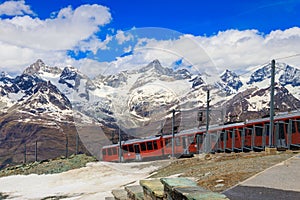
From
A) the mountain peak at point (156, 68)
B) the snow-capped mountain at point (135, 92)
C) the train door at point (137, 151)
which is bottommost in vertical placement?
the train door at point (137, 151)

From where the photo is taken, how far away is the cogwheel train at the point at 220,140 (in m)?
20.9

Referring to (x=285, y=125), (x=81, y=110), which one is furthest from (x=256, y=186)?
(x=285, y=125)

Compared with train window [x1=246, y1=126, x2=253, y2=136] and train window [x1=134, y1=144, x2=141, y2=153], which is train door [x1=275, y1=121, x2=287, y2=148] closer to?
train window [x1=246, y1=126, x2=253, y2=136]

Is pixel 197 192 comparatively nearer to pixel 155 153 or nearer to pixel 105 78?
pixel 105 78

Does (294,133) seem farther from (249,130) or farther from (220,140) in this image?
(220,140)

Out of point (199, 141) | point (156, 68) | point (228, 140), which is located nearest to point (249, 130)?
point (228, 140)

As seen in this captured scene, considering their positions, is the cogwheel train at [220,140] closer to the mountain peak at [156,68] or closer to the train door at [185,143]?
the train door at [185,143]

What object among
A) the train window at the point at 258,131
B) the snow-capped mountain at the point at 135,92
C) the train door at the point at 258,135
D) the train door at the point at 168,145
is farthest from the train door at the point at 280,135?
the train door at the point at 168,145

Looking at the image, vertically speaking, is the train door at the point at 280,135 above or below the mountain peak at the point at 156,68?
below

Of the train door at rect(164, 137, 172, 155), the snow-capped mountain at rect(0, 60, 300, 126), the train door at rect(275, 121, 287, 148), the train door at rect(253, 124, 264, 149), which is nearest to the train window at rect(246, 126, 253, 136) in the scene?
the train door at rect(253, 124, 264, 149)

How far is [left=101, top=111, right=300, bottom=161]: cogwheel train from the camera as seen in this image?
20.9 m

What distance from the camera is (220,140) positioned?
2708cm

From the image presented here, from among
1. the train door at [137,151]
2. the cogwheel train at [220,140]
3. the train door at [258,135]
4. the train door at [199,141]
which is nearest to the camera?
the cogwheel train at [220,140]

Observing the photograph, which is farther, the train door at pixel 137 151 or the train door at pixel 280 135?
the train door at pixel 137 151
